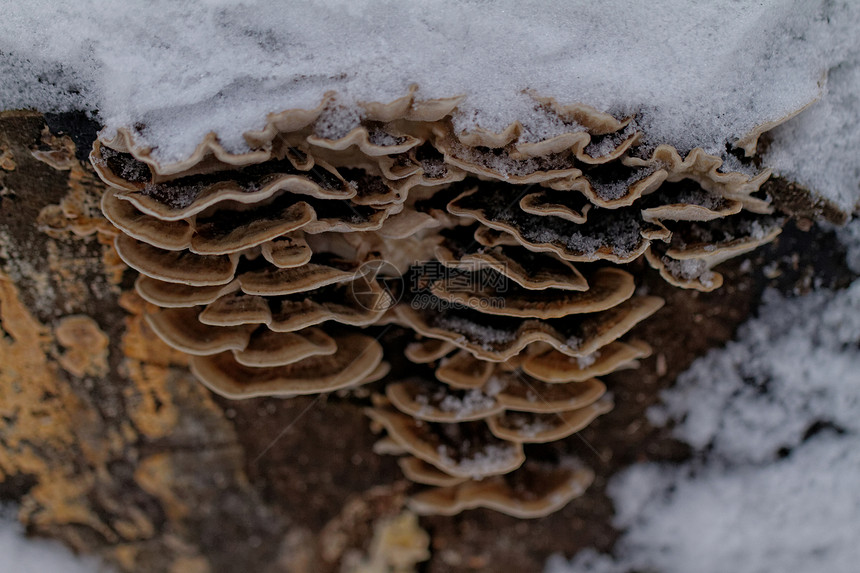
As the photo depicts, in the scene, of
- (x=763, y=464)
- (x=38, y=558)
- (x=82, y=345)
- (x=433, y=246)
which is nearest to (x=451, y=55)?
(x=433, y=246)

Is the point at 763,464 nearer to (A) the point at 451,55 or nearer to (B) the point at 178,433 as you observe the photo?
(A) the point at 451,55

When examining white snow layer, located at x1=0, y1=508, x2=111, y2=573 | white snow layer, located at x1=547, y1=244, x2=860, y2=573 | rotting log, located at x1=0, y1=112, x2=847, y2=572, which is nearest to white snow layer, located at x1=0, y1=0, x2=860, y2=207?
rotting log, located at x1=0, y1=112, x2=847, y2=572

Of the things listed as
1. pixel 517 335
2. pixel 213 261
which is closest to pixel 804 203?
pixel 517 335

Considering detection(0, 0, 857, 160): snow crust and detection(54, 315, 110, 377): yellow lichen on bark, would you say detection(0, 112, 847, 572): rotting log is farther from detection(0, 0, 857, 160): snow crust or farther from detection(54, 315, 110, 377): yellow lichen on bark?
detection(0, 0, 857, 160): snow crust

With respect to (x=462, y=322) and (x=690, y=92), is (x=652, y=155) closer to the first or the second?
(x=690, y=92)

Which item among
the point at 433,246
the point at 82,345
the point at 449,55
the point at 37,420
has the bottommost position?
the point at 37,420
